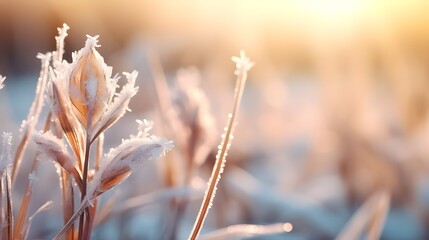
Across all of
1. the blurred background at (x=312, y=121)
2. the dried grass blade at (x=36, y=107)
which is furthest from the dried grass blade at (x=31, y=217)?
the blurred background at (x=312, y=121)

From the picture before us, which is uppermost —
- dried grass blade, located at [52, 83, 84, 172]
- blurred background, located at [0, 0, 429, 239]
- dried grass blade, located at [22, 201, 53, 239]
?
blurred background, located at [0, 0, 429, 239]

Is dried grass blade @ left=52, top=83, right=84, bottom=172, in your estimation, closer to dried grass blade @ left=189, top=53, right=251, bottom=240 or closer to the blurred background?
dried grass blade @ left=189, top=53, right=251, bottom=240

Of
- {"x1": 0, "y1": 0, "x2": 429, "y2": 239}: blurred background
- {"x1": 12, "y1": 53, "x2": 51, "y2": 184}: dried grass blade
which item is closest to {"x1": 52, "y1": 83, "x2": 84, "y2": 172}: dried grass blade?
{"x1": 12, "y1": 53, "x2": 51, "y2": 184}: dried grass blade

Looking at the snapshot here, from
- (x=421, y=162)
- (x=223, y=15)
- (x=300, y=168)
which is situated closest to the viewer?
(x=421, y=162)

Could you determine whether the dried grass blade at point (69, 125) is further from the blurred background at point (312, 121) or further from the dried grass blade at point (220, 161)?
the blurred background at point (312, 121)

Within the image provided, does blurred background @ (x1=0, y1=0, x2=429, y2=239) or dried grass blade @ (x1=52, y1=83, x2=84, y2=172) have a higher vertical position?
blurred background @ (x1=0, y1=0, x2=429, y2=239)

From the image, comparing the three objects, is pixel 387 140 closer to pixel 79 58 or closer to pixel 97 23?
pixel 97 23

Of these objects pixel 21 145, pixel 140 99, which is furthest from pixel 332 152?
pixel 21 145

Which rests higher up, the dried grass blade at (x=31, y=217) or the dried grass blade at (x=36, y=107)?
the dried grass blade at (x=36, y=107)

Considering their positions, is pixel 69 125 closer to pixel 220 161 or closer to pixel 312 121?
pixel 220 161
